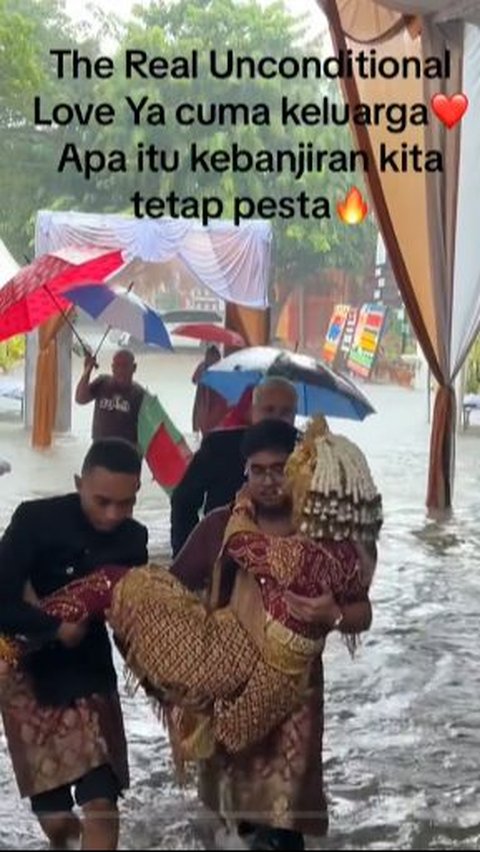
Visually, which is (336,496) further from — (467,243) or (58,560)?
(467,243)

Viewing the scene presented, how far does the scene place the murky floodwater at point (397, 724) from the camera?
397 centimetres

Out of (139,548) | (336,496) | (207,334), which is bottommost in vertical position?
(139,548)

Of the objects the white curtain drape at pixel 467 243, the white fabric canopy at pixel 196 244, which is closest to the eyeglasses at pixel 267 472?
the white curtain drape at pixel 467 243

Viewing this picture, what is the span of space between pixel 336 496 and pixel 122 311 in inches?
259

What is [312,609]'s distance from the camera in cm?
278

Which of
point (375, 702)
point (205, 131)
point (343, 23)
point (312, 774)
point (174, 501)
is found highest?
point (205, 131)

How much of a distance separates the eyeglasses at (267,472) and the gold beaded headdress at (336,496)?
0.34 metres

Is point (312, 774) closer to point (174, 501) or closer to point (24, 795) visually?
point (24, 795)

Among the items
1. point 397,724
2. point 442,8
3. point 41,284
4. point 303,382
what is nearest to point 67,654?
point 397,724

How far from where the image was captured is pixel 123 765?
319cm

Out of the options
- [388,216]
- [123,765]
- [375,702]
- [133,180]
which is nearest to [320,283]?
[133,180]

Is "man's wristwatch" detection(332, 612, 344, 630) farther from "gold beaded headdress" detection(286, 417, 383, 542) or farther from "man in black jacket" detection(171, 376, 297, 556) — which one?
"man in black jacket" detection(171, 376, 297, 556)

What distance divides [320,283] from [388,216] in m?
17.5

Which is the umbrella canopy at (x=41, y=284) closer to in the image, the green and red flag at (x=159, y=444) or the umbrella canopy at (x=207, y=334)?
the green and red flag at (x=159, y=444)
